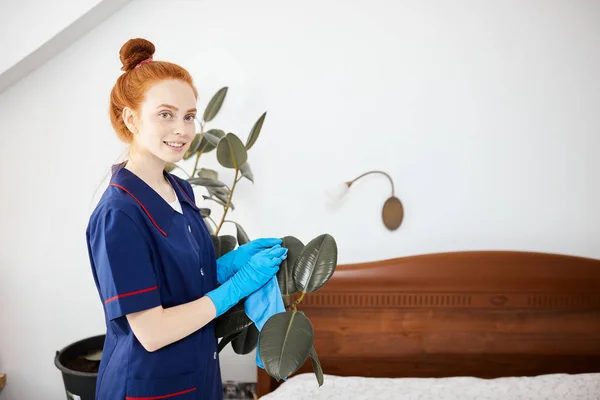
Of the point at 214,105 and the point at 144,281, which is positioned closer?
the point at 144,281

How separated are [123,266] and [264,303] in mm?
356

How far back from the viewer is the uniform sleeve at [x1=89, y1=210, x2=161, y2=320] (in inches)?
42.9

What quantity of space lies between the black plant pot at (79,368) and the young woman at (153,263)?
0.67m

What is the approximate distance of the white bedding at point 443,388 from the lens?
5.90 ft

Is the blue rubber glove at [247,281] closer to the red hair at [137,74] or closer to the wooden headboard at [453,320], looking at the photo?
the red hair at [137,74]

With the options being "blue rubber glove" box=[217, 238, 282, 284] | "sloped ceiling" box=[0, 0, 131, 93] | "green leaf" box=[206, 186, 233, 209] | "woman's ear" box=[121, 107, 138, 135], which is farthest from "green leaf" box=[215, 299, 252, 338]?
"sloped ceiling" box=[0, 0, 131, 93]

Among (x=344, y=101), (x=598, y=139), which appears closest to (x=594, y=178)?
(x=598, y=139)

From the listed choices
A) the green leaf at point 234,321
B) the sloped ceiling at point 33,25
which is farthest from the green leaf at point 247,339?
the sloped ceiling at point 33,25

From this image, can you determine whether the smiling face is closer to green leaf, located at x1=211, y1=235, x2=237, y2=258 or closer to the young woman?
the young woman

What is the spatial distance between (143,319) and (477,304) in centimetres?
144

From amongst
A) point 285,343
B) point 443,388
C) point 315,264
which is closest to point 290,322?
point 285,343

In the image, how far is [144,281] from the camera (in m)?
1.11

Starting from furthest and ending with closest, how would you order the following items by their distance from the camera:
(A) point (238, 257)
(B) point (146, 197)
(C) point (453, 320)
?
(C) point (453, 320), (A) point (238, 257), (B) point (146, 197)

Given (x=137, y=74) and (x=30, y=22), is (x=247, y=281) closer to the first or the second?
(x=137, y=74)
